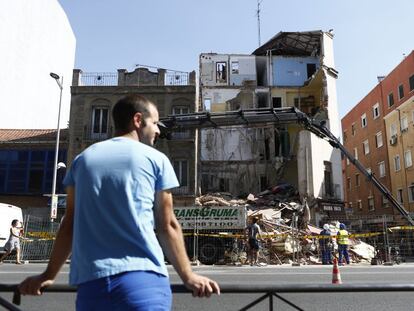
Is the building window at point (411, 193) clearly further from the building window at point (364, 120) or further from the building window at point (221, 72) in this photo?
the building window at point (221, 72)

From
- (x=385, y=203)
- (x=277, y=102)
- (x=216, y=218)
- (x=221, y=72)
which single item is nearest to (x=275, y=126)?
(x=277, y=102)

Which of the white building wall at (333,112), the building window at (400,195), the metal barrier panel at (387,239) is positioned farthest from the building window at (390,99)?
the metal barrier panel at (387,239)

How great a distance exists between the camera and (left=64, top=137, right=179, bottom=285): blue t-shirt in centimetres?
204

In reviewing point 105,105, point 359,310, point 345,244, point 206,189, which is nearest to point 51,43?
point 105,105

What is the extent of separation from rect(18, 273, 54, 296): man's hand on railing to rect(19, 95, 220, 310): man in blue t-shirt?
1cm

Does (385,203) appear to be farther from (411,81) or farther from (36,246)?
(36,246)

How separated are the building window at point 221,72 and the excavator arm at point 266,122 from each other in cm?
1746

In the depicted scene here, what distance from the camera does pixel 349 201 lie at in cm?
4847

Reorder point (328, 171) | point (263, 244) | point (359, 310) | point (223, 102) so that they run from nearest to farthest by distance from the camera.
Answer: point (359, 310)
point (263, 244)
point (328, 171)
point (223, 102)

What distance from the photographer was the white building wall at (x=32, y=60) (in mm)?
37000

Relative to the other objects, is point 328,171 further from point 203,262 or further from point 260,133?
point 203,262

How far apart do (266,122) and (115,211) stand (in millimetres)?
20349

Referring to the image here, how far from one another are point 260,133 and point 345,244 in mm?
19281

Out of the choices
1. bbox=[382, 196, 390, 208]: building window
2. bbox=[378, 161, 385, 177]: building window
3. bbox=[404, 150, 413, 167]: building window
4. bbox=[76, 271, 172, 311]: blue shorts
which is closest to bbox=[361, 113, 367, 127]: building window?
bbox=[378, 161, 385, 177]: building window
